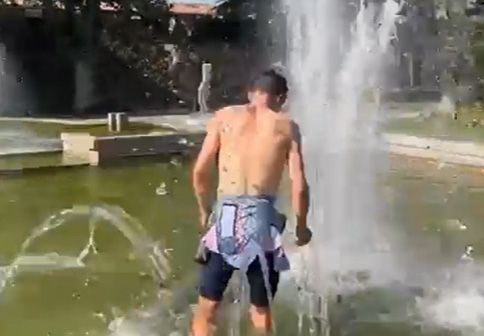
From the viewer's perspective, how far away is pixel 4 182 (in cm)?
1239

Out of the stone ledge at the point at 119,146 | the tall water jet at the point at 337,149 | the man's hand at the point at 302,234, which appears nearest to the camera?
the man's hand at the point at 302,234

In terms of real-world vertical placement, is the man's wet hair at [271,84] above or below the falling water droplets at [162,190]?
above

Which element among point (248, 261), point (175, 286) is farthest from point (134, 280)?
point (248, 261)

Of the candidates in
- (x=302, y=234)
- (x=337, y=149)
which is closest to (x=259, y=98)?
(x=302, y=234)

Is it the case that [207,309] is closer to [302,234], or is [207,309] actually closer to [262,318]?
[262,318]

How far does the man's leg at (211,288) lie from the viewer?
4.62 metres

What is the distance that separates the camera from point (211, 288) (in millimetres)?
4676

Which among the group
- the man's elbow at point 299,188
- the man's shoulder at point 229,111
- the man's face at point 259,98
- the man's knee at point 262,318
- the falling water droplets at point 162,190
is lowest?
the falling water droplets at point 162,190

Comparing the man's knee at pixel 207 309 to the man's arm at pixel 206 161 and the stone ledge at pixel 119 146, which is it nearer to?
the man's arm at pixel 206 161

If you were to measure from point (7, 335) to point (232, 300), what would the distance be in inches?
52.6

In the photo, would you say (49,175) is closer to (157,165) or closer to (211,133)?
(157,165)

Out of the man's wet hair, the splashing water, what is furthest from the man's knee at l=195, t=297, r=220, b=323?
the splashing water

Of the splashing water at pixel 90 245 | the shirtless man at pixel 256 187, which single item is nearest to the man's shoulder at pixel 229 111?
the shirtless man at pixel 256 187

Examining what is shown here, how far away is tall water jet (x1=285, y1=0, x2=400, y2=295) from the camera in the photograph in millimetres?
7539
